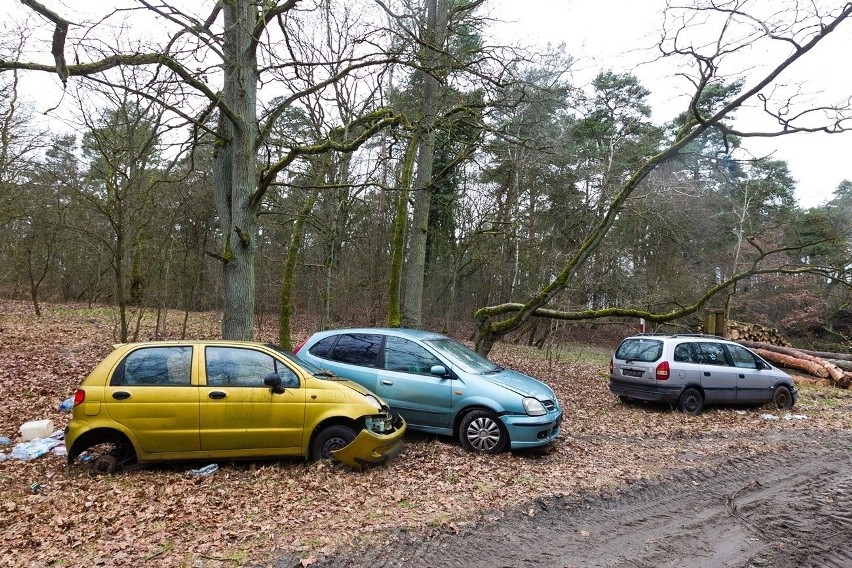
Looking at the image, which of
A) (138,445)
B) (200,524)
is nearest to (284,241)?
(138,445)

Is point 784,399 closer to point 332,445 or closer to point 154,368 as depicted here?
point 332,445

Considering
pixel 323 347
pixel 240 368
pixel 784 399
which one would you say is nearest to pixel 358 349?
pixel 323 347

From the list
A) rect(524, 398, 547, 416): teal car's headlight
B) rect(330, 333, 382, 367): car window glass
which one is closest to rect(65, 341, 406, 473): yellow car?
rect(330, 333, 382, 367): car window glass

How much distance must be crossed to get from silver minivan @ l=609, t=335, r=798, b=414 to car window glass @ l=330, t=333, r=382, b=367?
6183 mm

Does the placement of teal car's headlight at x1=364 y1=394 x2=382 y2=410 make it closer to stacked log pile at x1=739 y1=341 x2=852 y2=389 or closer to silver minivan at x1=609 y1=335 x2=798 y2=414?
silver minivan at x1=609 y1=335 x2=798 y2=414

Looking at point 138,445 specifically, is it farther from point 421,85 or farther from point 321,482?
point 421,85

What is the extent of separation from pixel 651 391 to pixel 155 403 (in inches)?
359

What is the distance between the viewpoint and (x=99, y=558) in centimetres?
390

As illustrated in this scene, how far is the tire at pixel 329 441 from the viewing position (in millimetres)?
6070

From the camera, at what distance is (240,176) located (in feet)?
29.1

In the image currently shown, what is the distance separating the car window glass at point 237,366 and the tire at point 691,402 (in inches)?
327

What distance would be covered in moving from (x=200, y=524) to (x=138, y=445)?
1.82 metres

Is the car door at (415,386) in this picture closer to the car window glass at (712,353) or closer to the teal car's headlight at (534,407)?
the teal car's headlight at (534,407)

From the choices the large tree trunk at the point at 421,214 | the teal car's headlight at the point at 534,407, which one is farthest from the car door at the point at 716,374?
the large tree trunk at the point at 421,214
